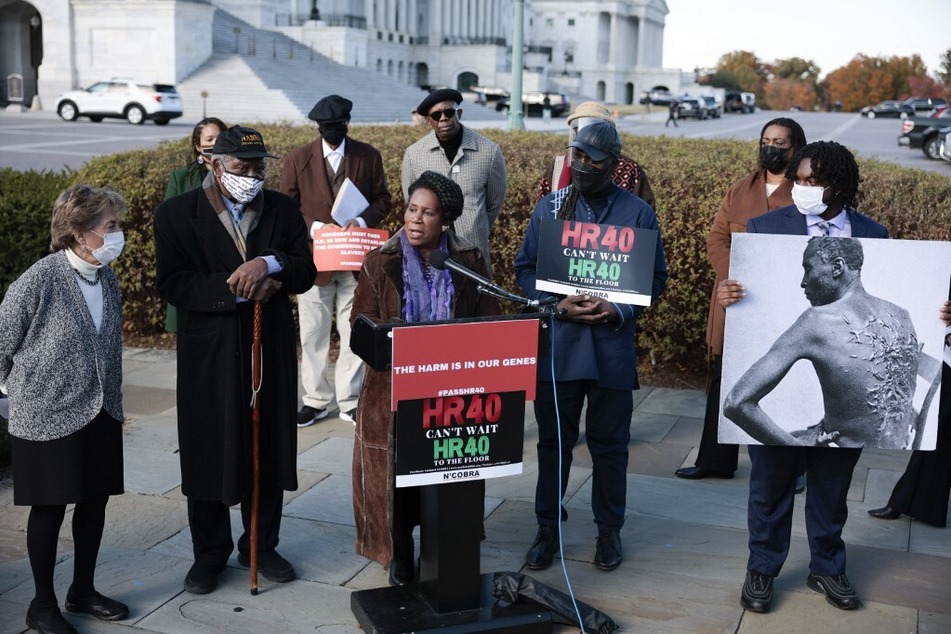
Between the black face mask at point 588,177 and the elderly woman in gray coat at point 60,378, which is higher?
the black face mask at point 588,177

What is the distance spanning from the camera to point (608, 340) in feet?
15.7

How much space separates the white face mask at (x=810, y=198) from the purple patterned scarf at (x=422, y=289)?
58.6 inches

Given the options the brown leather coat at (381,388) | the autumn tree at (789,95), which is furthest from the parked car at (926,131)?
the autumn tree at (789,95)

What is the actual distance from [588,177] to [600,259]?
1.20 feet

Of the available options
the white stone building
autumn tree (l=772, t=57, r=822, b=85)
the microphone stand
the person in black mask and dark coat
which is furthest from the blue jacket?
autumn tree (l=772, t=57, r=822, b=85)

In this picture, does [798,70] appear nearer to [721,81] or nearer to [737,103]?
[721,81]

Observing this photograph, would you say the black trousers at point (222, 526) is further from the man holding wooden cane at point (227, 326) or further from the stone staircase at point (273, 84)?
the stone staircase at point (273, 84)

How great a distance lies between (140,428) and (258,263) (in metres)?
3.15

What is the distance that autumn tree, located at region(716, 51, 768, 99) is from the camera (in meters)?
108

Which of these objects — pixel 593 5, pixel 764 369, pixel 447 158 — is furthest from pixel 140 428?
pixel 593 5

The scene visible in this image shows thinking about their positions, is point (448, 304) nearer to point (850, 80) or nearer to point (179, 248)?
point (179, 248)

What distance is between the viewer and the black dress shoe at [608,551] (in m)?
4.93

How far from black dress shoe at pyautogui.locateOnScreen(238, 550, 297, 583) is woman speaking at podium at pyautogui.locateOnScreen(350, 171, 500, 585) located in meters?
0.46

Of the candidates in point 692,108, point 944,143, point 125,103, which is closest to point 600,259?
point 944,143
